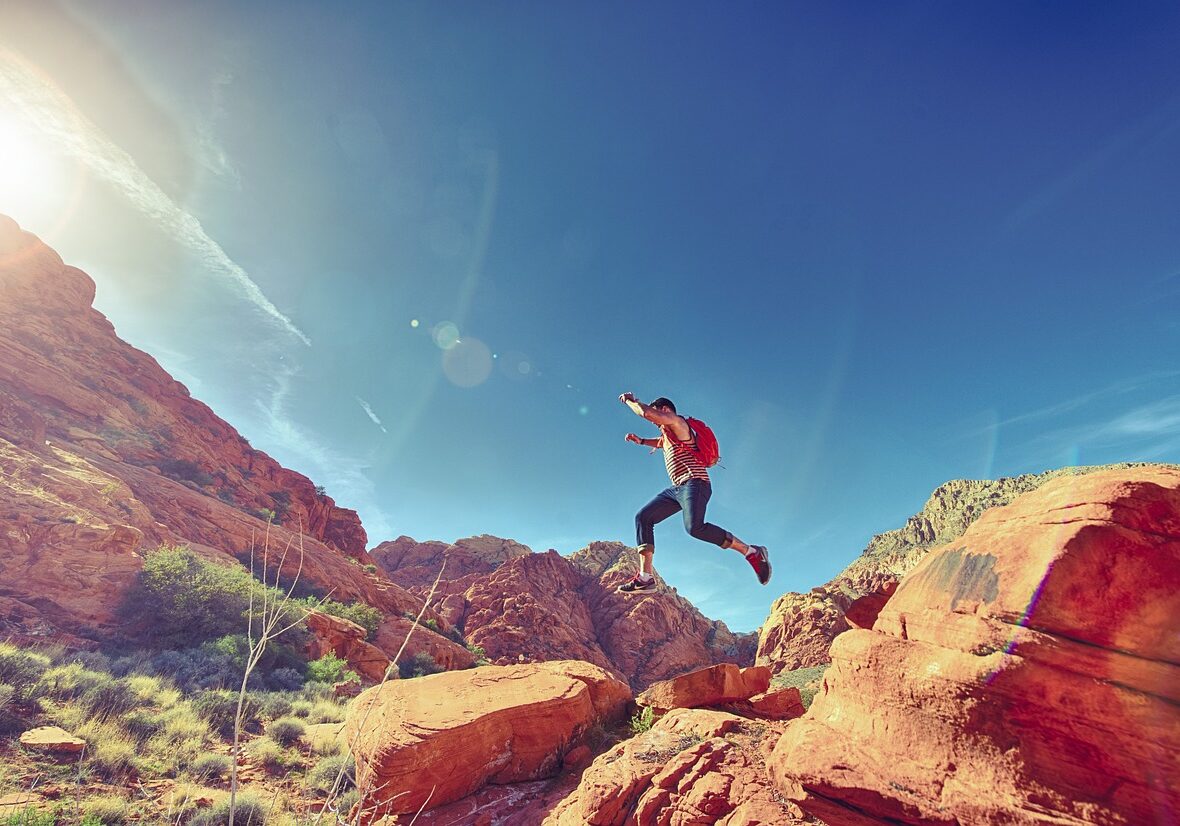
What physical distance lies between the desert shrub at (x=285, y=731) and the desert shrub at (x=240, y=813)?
10.0 feet

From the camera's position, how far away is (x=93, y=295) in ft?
158

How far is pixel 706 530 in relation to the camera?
6277mm

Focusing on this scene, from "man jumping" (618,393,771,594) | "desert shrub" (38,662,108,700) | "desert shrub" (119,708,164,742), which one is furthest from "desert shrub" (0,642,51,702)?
"man jumping" (618,393,771,594)

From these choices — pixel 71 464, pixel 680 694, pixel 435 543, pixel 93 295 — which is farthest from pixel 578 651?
pixel 93 295

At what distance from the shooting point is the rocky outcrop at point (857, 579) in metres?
34.4

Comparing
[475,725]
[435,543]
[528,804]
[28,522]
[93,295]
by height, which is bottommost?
[528,804]

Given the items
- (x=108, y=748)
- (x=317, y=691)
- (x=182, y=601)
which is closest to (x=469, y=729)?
(x=108, y=748)

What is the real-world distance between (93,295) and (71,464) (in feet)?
127

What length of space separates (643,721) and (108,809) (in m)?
7.63

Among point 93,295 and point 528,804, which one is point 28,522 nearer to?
point 528,804

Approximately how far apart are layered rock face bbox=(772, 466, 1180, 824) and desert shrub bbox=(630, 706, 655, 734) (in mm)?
4228

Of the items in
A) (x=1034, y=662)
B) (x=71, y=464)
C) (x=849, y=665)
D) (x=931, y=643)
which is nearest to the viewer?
(x=1034, y=662)

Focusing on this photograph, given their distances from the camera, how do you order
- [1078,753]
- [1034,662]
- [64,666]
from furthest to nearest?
[64,666], [1034,662], [1078,753]

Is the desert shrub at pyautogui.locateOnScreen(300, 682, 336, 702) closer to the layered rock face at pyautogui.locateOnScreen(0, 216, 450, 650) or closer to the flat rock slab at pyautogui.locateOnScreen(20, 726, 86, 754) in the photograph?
the layered rock face at pyautogui.locateOnScreen(0, 216, 450, 650)
